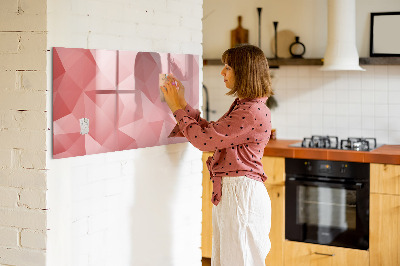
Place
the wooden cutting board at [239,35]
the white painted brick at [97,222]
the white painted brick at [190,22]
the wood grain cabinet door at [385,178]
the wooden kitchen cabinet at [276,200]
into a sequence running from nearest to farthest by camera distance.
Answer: the white painted brick at [97,222] < the white painted brick at [190,22] < the wood grain cabinet door at [385,178] < the wooden kitchen cabinet at [276,200] < the wooden cutting board at [239,35]

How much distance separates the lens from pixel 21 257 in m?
2.38

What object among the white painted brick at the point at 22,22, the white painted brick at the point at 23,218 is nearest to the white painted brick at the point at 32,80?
the white painted brick at the point at 22,22

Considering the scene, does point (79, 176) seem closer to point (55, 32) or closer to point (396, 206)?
point (55, 32)

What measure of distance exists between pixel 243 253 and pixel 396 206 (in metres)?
1.70

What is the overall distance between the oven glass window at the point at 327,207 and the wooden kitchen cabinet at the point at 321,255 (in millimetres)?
164

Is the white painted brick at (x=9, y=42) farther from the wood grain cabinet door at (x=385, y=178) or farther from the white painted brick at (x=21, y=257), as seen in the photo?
the wood grain cabinet door at (x=385, y=178)

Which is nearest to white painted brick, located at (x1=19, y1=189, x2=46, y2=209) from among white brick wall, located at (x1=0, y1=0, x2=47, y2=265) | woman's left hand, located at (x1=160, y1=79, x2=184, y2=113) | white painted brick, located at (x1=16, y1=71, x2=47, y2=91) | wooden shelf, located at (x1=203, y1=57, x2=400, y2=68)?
white brick wall, located at (x1=0, y1=0, x2=47, y2=265)

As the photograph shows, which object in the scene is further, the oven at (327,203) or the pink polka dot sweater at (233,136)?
the oven at (327,203)

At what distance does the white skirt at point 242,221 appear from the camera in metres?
2.81

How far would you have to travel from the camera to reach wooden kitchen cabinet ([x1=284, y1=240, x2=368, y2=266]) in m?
4.27

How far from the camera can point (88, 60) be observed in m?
2.46

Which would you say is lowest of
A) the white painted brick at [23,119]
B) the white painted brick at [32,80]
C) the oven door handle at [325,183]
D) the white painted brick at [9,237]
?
the white painted brick at [9,237]

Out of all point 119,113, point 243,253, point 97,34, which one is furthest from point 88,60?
point 243,253

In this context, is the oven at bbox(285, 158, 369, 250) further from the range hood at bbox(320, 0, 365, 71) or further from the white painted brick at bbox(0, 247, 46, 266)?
the white painted brick at bbox(0, 247, 46, 266)
